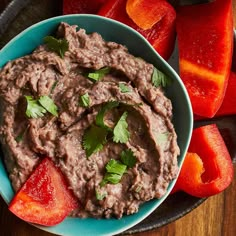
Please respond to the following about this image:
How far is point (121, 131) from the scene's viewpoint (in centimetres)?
187

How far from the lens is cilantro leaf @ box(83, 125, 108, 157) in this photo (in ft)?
6.15

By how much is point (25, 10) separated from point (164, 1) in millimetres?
495

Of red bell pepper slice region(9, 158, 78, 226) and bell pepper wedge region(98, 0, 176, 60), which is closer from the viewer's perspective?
red bell pepper slice region(9, 158, 78, 226)

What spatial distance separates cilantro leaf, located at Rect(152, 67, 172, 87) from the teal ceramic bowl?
2cm

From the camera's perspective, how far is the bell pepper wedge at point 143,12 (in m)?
2.08

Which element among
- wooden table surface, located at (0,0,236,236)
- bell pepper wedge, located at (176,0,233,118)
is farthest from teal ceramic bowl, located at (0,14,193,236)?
wooden table surface, located at (0,0,236,236)

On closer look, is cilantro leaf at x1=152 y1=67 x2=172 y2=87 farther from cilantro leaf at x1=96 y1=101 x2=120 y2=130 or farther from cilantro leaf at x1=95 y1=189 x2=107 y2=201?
cilantro leaf at x1=95 y1=189 x2=107 y2=201

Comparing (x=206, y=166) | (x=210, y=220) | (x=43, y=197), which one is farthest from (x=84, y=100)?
(x=210, y=220)

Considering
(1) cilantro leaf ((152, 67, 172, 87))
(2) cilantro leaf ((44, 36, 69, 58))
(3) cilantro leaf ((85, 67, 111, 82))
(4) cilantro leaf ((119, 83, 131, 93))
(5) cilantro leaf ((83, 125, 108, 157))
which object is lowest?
(5) cilantro leaf ((83, 125, 108, 157))

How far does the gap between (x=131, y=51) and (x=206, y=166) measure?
501 mm

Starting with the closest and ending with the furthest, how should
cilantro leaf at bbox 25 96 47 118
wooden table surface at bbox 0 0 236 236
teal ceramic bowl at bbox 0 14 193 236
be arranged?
1. cilantro leaf at bbox 25 96 47 118
2. teal ceramic bowl at bbox 0 14 193 236
3. wooden table surface at bbox 0 0 236 236

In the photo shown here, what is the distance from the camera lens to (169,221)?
7.01ft

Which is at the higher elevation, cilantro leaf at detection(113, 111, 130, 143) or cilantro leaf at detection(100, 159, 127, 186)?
cilantro leaf at detection(113, 111, 130, 143)

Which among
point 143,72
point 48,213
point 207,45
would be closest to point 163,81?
point 143,72
